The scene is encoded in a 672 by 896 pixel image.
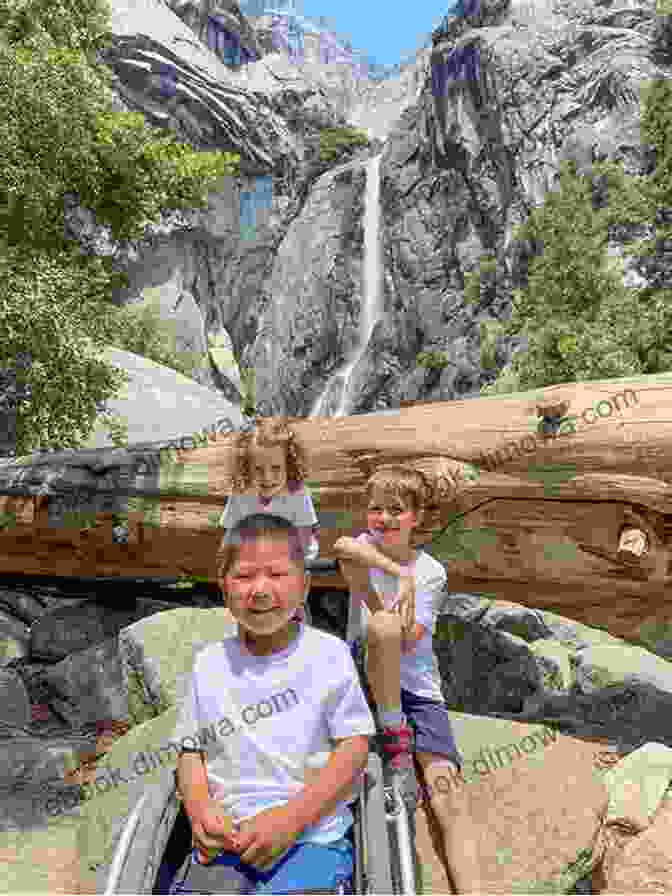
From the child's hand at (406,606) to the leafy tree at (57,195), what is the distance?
7032 millimetres

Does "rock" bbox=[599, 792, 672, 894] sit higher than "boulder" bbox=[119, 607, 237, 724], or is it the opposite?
"boulder" bbox=[119, 607, 237, 724]

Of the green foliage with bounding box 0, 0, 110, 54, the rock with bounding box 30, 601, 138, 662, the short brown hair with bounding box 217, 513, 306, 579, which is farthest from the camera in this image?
the green foliage with bounding box 0, 0, 110, 54

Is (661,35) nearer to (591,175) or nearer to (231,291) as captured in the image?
(591,175)

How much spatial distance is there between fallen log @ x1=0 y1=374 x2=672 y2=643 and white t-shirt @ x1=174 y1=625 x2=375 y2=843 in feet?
9.09

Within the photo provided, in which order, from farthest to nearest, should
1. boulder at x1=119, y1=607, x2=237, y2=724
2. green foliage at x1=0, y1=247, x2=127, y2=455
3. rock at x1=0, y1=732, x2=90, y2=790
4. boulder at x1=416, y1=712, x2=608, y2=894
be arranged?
green foliage at x1=0, y1=247, x2=127, y2=455 → boulder at x1=119, y1=607, x2=237, y2=724 → rock at x1=0, y1=732, x2=90, y2=790 → boulder at x1=416, y1=712, x2=608, y2=894

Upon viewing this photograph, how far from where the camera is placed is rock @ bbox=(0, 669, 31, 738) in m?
5.93

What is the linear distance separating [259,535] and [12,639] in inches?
227

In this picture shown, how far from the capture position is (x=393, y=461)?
5367mm

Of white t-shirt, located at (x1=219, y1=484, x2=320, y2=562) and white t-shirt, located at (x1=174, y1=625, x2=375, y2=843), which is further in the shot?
white t-shirt, located at (x1=219, y1=484, x2=320, y2=562)

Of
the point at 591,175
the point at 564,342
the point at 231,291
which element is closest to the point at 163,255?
the point at 231,291

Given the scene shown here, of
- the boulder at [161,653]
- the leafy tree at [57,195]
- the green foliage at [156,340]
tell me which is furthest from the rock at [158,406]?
the green foliage at [156,340]

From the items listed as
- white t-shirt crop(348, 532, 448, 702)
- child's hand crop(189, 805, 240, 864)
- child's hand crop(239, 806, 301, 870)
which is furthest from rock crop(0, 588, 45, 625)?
child's hand crop(239, 806, 301, 870)

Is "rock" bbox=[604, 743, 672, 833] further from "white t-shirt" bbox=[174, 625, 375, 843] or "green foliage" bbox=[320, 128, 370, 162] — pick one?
"green foliage" bbox=[320, 128, 370, 162]

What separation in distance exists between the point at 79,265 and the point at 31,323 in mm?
3661
